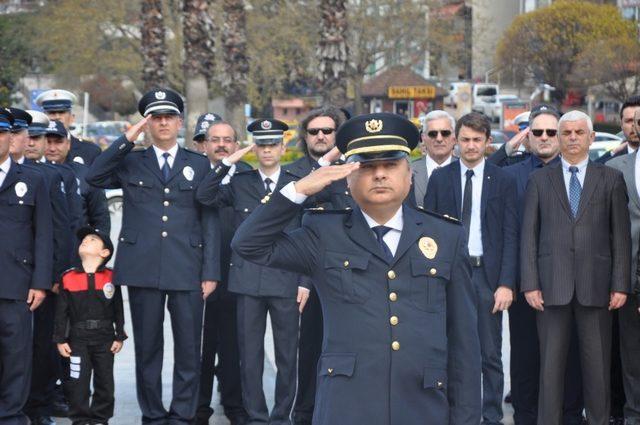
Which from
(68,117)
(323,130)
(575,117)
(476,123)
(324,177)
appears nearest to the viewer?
(324,177)

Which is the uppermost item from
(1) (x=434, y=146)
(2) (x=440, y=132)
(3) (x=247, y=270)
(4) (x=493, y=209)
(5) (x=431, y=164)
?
(2) (x=440, y=132)

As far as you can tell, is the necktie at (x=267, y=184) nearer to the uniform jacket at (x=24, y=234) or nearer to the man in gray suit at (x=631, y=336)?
the uniform jacket at (x=24, y=234)

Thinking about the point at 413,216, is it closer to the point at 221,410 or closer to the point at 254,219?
the point at 254,219

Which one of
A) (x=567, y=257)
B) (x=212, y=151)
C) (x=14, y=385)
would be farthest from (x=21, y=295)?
(x=567, y=257)

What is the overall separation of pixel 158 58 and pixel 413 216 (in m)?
23.6

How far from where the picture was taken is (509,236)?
8312 millimetres

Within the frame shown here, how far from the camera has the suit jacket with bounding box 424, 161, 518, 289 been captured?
326 inches

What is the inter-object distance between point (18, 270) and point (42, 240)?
10.3 inches

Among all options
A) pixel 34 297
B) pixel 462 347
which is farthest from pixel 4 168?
pixel 462 347

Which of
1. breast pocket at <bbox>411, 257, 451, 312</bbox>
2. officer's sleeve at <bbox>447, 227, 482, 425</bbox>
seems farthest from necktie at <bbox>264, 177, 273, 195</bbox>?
breast pocket at <bbox>411, 257, 451, 312</bbox>

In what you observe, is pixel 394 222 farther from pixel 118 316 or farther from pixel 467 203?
pixel 118 316

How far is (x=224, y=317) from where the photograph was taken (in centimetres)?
912

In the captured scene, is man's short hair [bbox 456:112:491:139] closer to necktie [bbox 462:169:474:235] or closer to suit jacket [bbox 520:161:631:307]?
necktie [bbox 462:169:474:235]

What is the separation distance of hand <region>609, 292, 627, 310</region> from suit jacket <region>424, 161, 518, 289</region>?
698 mm
